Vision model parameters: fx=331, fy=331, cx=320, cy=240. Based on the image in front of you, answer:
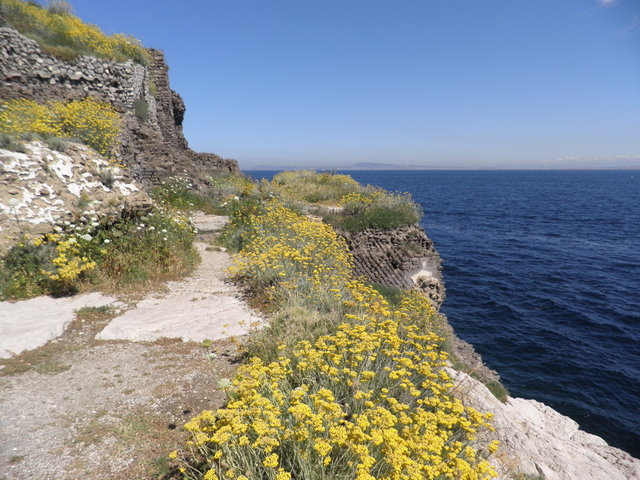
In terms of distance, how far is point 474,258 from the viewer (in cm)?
2798

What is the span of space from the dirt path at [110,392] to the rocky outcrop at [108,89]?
8812 mm

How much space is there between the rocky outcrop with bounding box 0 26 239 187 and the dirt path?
8812mm

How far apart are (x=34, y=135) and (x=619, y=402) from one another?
19.9 metres

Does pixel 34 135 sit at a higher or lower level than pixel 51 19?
lower

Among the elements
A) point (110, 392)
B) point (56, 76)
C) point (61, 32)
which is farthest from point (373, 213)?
point (61, 32)

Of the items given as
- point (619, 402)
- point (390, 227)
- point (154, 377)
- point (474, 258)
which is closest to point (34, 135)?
point (154, 377)

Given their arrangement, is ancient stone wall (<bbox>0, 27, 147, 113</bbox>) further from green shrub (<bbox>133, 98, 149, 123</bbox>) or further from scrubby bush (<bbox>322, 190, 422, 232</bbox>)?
A: scrubby bush (<bbox>322, 190, 422, 232</bbox>)

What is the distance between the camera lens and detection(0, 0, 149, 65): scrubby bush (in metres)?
13.2

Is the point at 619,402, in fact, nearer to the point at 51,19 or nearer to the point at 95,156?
the point at 95,156

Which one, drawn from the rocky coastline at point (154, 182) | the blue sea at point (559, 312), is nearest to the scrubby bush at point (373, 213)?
the rocky coastline at point (154, 182)

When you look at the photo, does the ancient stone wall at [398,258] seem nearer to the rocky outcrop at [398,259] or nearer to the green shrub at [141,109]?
the rocky outcrop at [398,259]

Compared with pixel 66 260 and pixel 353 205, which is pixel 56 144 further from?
pixel 353 205

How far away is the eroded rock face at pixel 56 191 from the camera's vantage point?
654 cm

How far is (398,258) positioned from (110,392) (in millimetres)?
12463
